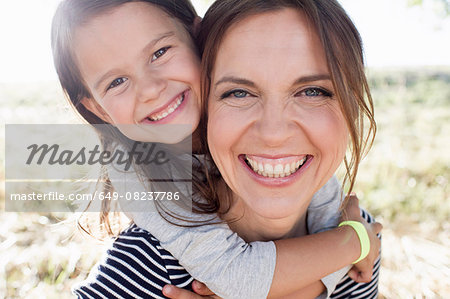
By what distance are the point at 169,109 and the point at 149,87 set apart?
0.64ft

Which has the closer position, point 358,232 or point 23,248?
point 358,232

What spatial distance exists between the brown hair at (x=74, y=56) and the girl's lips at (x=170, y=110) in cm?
30

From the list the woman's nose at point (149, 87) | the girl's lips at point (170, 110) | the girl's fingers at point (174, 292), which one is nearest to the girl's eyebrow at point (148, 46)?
the woman's nose at point (149, 87)

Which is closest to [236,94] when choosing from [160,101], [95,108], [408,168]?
[160,101]

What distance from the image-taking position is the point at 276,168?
1996 mm

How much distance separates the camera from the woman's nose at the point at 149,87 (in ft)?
7.60

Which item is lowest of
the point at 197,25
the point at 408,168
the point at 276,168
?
the point at 408,168

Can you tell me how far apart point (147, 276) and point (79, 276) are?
1454 millimetres

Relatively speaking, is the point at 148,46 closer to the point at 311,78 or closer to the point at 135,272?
the point at 311,78

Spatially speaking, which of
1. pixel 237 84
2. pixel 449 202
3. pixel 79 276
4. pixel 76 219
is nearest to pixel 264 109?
pixel 237 84

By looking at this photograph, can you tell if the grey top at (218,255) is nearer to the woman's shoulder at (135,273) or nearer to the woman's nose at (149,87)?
the woman's shoulder at (135,273)

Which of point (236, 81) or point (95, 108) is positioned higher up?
point (236, 81)

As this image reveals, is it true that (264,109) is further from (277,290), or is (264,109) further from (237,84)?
(277,290)

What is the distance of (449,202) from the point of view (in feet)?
14.8
